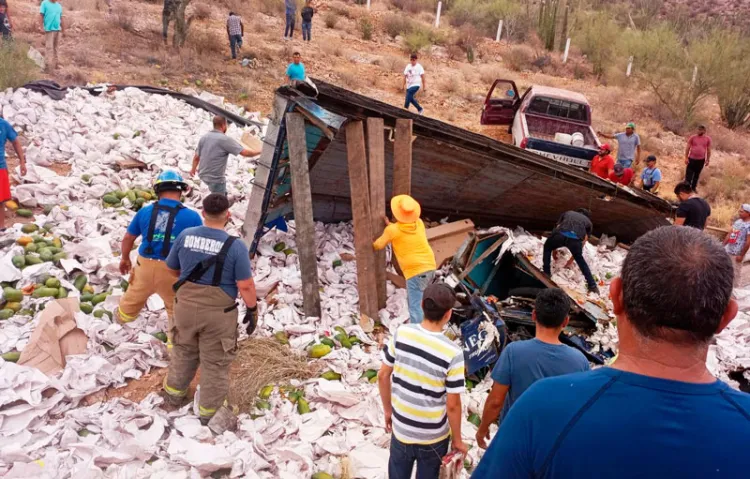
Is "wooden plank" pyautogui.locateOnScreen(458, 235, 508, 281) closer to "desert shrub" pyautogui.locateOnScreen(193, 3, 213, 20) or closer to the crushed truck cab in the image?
the crushed truck cab

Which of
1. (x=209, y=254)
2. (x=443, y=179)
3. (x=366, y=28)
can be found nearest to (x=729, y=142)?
(x=366, y=28)

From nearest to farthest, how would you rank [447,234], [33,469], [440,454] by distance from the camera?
[440,454] < [33,469] < [447,234]

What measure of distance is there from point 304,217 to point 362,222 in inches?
25.7

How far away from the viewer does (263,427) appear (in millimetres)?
4520

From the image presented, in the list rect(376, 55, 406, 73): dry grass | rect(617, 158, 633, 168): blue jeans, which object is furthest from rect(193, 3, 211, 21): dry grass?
rect(617, 158, 633, 168): blue jeans

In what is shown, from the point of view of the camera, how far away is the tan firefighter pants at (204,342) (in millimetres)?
4117

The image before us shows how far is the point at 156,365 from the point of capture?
5.18 m

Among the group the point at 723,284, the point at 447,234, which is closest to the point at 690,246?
the point at 723,284

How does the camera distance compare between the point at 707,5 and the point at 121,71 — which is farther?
the point at 707,5

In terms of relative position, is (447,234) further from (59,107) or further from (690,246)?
(59,107)

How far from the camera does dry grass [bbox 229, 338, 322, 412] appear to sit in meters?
4.79

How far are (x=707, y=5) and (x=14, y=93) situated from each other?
1869 inches

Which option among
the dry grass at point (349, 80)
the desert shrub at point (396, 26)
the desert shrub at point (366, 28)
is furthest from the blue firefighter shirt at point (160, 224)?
the desert shrub at point (396, 26)

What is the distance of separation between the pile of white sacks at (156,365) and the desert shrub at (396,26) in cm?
1690
